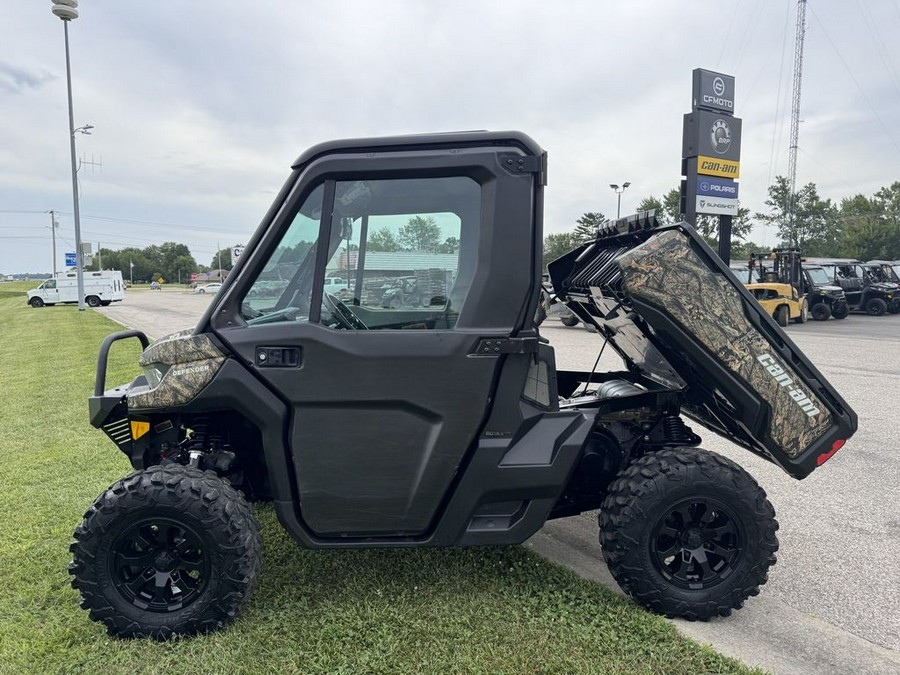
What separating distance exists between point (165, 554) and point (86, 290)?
36.3 m

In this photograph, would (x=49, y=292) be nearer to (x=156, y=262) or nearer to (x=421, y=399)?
(x=421, y=399)

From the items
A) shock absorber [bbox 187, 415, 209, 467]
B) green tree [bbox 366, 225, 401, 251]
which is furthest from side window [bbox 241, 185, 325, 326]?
shock absorber [bbox 187, 415, 209, 467]

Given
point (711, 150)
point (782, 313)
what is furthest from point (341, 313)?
point (711, 150)

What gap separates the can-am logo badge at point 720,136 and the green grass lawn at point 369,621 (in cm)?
2069

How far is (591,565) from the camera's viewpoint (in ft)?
A: 11.0

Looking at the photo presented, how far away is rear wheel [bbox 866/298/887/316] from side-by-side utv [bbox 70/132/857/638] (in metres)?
26.6

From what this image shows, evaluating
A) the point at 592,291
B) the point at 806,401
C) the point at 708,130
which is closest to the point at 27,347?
the point at 592,291

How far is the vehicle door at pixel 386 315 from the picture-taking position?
8.43ft

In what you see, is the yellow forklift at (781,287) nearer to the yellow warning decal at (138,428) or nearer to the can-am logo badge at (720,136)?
the can-am logo badge at (720,136)

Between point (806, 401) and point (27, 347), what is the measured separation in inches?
620

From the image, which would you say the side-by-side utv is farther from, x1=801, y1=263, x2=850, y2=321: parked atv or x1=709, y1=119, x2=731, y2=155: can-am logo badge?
x1=801, y1=263, x2=850, y2=321: parked atv

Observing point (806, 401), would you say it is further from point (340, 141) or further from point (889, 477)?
point (889, 477)

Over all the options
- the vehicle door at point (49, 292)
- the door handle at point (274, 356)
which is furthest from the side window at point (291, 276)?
the vehicle door at point (49, 292)

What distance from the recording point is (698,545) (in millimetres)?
2809
